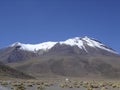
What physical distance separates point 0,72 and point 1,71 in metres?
2.38

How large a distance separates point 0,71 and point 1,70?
2255mm

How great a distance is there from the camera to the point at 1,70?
316ft

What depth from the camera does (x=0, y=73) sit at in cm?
9119

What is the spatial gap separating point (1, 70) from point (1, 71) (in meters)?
1.40

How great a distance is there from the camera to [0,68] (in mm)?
97375

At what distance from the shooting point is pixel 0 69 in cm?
9581

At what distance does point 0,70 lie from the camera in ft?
313

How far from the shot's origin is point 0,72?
92.7 meters

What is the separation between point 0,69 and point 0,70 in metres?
0.56

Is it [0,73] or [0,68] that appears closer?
[0,73]

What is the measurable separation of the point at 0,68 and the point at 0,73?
249 inches

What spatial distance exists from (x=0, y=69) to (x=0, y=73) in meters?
4.74

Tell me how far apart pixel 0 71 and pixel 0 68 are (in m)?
3.28
